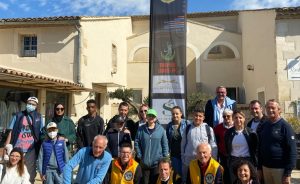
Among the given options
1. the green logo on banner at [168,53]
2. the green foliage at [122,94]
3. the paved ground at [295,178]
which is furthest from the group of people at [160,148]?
the green foliage at [122,94]

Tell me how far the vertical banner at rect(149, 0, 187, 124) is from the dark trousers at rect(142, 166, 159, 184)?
2.86m

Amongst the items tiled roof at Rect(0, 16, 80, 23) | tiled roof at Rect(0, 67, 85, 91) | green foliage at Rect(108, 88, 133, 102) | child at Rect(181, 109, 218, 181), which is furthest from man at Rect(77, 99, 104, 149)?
green foliage at Rect(108, 88, 133, 102)

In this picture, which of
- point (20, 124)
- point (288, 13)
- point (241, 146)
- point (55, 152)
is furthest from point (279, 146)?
point (288, 13)

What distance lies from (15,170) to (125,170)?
5.77ft

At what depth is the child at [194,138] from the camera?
5289 mm

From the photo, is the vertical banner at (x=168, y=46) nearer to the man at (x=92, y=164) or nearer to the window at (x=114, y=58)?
the man at (x=92, y=164)

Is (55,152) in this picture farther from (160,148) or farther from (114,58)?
(114,58)

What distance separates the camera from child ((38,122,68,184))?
5.84 metres

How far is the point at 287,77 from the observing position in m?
14.7

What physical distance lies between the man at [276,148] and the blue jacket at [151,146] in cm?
140

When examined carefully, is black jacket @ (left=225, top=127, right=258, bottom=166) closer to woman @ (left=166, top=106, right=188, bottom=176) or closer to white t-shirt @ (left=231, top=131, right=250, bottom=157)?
white t-shirt @ (left=231, top=131, right=250, bottom=157)

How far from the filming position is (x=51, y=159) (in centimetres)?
584

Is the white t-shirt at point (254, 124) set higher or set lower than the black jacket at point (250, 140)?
higher

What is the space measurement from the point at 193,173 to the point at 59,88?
35.0 ft
